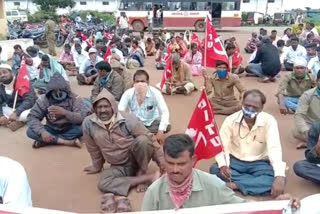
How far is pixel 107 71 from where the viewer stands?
21.8 feet

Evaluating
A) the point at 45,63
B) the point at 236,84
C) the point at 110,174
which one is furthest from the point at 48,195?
the point at 45,63

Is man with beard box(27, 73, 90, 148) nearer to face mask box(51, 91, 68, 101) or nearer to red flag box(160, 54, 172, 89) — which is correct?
face mask box(51, 91, 68, 101)

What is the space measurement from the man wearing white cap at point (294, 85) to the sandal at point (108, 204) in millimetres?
3766

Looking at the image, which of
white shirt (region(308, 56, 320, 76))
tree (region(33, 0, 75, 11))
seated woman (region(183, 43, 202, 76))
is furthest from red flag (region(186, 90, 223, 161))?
tree (region(33, 0, 75, 11))

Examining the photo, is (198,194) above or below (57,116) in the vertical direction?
above

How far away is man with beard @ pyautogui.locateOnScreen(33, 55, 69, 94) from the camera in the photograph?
27.3 ft

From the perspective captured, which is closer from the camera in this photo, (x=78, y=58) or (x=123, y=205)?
(x=123, y=205)

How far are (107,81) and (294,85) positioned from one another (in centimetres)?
299

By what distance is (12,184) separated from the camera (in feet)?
9.36

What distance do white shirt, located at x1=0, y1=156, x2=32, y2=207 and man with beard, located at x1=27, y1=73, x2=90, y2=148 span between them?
2.60m

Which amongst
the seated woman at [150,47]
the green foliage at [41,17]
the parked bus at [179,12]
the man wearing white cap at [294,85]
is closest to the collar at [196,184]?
the man wearing white cap at [294,85]

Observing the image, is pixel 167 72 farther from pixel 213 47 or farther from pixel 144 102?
pixel 144 102

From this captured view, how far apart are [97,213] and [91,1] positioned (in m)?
44.1

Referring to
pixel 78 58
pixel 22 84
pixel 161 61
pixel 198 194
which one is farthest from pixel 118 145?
pixel 161 61
